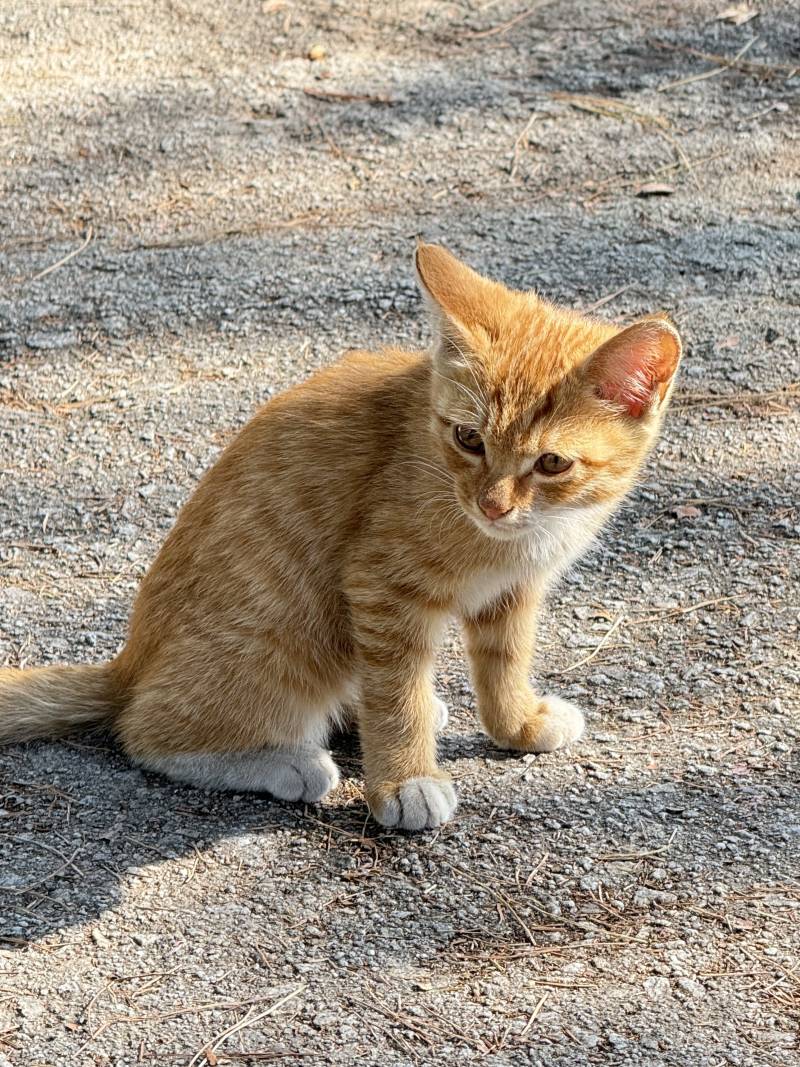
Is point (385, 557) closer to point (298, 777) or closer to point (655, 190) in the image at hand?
point (298, 777)

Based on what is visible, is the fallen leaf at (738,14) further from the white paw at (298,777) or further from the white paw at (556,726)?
the white paw at (298,777)

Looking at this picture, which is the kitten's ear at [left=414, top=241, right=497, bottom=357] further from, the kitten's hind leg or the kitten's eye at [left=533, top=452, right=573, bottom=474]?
the kitten's hind leg

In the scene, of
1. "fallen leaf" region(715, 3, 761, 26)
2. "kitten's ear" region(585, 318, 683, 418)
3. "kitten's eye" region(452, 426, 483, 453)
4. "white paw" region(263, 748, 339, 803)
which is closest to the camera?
"kitten's ear" region(585, 318, 683, 418)

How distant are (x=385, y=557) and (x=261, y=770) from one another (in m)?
0.78

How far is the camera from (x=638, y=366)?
3.16 meters

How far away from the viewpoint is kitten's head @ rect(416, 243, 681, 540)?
10.4 ft

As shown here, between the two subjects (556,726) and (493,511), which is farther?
(556,726)

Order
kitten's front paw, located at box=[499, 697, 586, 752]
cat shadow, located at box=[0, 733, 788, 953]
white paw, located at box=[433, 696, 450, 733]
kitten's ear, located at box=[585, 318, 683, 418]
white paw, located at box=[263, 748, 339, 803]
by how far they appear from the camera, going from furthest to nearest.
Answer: white paw, located at box=[433, 696, 450, 733], kitten's front paw, located at box=[499, 697, 586, 752], white paw, located at box=[263, 748, 339, 803], cat shadow, located at box=[0, 733, 788, 953], kitten's ear, located at box=[585, 318, 683, 418]

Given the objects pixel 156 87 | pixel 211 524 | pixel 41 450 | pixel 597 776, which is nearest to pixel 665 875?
pixel 597 776

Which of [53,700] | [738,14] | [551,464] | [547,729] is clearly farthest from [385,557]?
[738,14]

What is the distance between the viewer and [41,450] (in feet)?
17.3

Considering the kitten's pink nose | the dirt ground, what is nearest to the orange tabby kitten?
the kitten's pink nose

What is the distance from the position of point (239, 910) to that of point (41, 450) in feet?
8.51

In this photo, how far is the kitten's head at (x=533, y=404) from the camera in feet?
10.4
